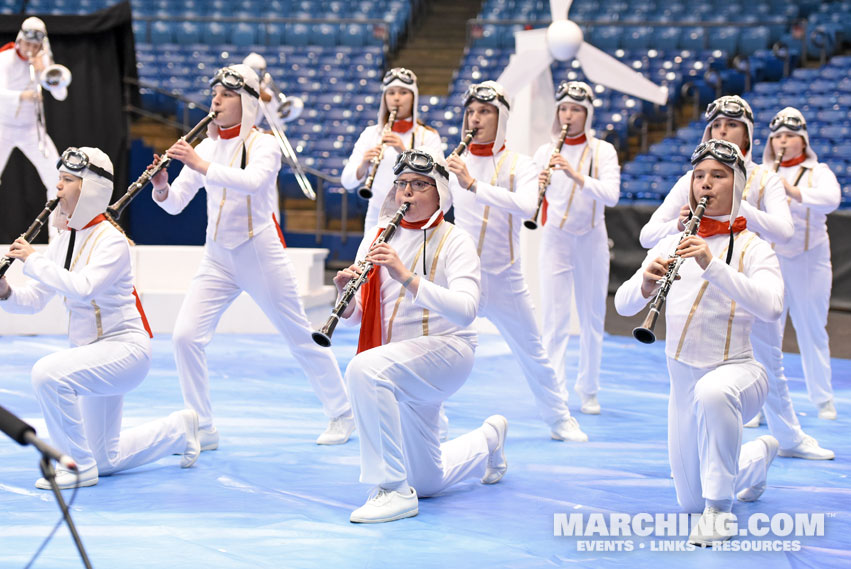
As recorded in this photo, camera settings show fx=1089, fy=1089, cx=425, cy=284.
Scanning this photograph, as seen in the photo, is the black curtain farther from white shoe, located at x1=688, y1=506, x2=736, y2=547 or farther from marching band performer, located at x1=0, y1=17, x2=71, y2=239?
white shoe, located at x1=688, y1=506, x2=736, y2=547

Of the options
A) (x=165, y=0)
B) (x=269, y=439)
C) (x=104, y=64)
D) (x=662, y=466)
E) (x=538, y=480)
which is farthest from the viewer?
(x=165, y=0)

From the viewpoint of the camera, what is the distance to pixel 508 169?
5738 mm

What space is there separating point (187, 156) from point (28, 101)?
15.7 ft

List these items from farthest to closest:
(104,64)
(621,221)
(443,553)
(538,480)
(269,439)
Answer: (104,64)
(621,221)
(269,439)
(538,480)
(443,553)

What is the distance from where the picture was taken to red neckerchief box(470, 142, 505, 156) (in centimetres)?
576

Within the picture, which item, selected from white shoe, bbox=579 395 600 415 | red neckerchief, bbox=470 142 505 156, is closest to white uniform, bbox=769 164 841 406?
white shoe, bbox=579 395 600 415

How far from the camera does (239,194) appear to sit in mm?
5359

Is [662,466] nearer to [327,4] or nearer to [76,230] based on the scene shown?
[76,230]

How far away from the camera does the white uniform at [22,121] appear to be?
9.16 m

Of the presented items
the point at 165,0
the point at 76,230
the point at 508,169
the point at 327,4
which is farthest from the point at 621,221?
the point at 165,0

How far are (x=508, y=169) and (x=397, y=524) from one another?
2.28 m

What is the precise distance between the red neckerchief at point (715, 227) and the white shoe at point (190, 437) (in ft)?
8.04

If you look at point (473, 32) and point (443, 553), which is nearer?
point (443, 553)

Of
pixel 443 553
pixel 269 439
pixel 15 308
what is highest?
pixel 15 308
